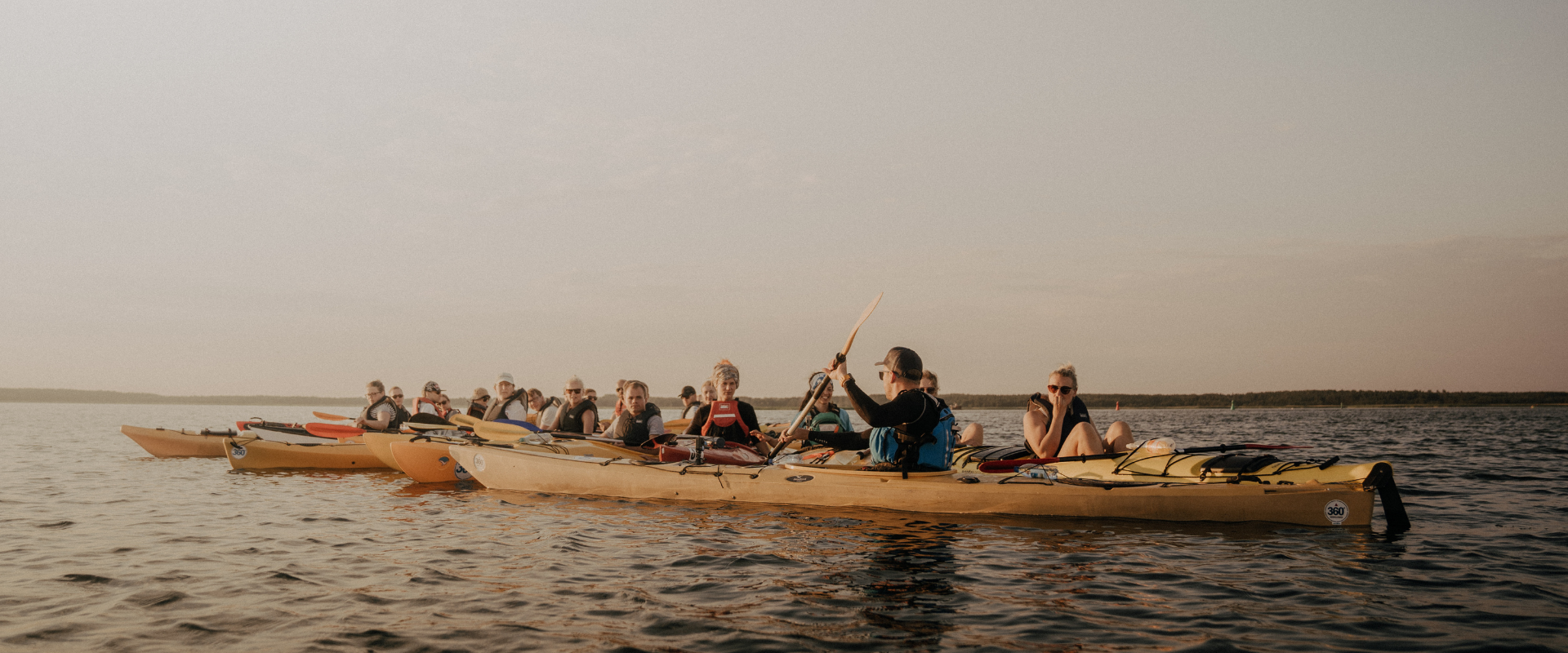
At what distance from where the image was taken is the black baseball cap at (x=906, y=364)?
268 inches

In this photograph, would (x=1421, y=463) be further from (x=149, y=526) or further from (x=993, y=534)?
(x=149, y=526)

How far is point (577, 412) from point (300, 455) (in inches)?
237

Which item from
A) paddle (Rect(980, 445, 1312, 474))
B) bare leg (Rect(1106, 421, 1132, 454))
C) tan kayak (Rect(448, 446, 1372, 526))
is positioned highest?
bare leg (Rect(1106, 421, 1132, 454))

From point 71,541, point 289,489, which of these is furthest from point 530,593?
point 289,489

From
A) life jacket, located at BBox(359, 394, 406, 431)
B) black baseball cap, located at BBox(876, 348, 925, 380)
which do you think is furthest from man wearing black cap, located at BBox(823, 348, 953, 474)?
life jacket, located at BBox(359, 394, 406, 431)

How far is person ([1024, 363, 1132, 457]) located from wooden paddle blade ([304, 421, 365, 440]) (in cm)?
1212

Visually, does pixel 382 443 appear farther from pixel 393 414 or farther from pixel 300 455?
pixel 300 455

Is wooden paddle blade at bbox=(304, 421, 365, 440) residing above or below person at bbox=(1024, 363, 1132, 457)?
below

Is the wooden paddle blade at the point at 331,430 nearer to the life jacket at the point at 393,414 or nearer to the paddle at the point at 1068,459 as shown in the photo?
the life jacket at the point at 393,414

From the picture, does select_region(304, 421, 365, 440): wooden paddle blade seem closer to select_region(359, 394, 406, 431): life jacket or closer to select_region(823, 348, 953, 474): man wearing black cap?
select_region(359, 394, 406, 431): life jacket

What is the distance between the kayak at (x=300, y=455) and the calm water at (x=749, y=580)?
5100mm

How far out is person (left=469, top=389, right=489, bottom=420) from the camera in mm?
16922

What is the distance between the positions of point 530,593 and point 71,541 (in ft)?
16.8

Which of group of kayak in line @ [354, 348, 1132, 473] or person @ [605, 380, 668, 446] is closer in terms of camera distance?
group of kayak in line @ [354, 348, 1132, 473]
